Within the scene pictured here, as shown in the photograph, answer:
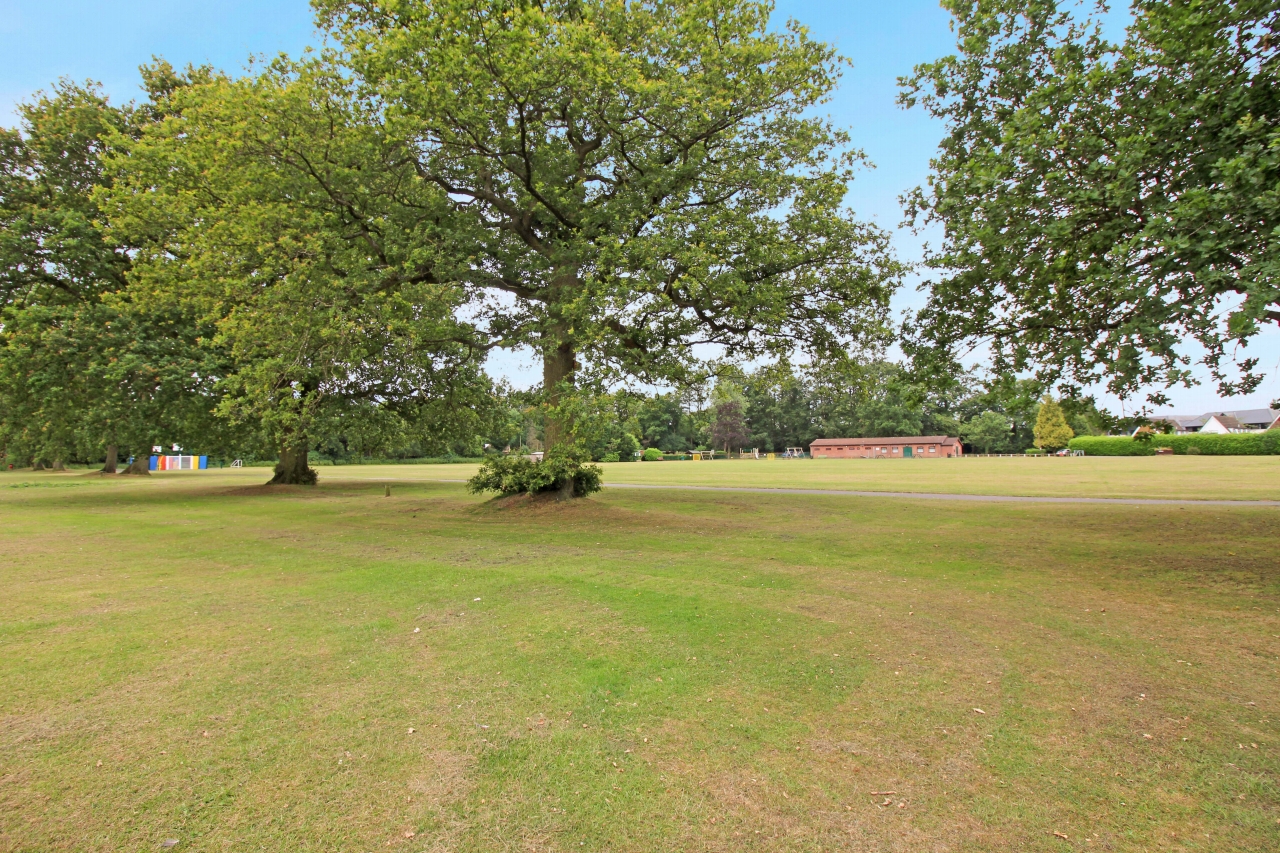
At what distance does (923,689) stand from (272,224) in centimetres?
1493

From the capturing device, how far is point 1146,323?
23.4 ft

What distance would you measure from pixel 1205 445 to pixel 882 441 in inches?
1412

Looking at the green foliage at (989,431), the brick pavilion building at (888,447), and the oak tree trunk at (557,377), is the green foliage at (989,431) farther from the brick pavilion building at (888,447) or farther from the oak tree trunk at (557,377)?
the oak tree trunk at (557,377)

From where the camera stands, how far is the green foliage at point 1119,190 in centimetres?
677

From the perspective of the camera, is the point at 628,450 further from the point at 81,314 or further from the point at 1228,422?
the point at 1228,422

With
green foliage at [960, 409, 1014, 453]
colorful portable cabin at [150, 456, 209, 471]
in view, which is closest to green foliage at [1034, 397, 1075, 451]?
green foliage at [960, 409, 1014, 453]

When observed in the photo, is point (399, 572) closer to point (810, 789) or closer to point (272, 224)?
point (810, 789)

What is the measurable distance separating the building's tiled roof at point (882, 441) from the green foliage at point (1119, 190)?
86.4 meters

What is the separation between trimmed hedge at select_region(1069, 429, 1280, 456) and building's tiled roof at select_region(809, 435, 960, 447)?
16361 millimetres

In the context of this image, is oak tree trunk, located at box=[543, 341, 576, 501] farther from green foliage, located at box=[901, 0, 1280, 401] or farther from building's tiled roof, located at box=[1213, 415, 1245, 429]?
building's tiled roof, located at box=[1213, 415, 1245, 429]

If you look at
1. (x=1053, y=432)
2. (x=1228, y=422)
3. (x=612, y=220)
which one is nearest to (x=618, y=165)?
(x=612, y=220)

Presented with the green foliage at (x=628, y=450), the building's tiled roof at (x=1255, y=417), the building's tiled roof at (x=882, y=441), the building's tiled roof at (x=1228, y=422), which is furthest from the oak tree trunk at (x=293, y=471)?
the building's tiled roof at (x=1228, y=422)

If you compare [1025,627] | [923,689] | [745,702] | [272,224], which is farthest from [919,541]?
[272,224]

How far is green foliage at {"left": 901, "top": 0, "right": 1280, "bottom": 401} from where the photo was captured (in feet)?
22.2
